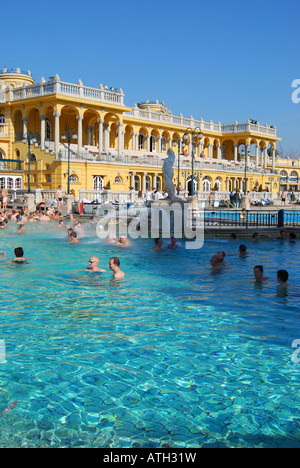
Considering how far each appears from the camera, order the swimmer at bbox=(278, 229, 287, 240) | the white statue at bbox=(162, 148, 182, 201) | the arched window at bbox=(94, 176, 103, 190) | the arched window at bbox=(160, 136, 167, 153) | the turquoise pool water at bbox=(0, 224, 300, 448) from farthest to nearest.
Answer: the arched window at bbox=(160, 136, 167, 153) → the arched window at bbox=(94, 176, 103, 190) → the white statue at bbox=(162, 148, 182, 201) → the swimmer at bbox=(278, 229, 287, 240) → the turquoise pool water at bbox=(0, 224, 300, 448)

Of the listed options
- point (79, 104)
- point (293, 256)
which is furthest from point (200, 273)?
point (79, 104)

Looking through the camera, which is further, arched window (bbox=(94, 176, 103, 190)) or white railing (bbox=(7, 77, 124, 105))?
arched window (bbox=(94, 176, 103, 190))

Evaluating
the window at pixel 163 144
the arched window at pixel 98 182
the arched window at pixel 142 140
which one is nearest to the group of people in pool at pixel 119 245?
the arched window at pixel 98 182

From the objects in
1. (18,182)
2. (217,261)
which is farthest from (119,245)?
(18,182)

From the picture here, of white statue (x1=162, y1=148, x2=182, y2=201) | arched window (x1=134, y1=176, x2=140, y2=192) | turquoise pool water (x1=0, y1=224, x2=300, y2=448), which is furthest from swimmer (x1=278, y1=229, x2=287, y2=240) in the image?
arched window (x1=134, y1=176, x2=140, y2=192)

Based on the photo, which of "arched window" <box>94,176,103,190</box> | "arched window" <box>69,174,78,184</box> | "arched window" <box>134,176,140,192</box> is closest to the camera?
"arched window" <box>69,174,78,184</box>

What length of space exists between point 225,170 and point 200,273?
44.9m

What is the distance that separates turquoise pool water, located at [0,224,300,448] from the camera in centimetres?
457

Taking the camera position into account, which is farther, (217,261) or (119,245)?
(119,245)

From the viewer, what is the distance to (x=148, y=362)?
615cm

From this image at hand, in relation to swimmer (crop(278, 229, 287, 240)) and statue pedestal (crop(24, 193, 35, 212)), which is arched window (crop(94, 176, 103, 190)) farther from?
swimmer (crop(278, 229, 287, 240))

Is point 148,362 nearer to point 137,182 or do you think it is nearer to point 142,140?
point 137,182

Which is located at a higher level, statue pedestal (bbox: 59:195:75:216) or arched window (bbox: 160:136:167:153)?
arched window (bbox: 160:136:167:153)
